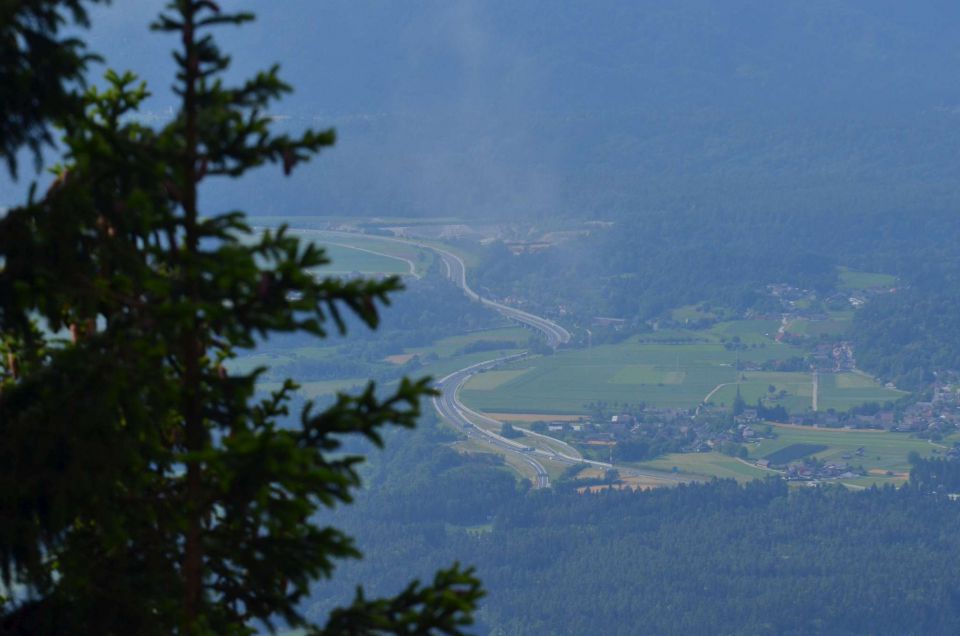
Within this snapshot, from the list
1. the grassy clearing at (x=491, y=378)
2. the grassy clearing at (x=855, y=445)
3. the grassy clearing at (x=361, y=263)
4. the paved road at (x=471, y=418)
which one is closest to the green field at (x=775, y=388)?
the grassy clearing at (x=855, y=445)

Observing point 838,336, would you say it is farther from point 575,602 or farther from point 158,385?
point 158,385

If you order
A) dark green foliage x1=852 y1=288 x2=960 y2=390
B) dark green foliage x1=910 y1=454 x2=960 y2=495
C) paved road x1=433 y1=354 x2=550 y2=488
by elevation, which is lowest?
dark green foliage x1=910 y1=454 x2=960 y2=495

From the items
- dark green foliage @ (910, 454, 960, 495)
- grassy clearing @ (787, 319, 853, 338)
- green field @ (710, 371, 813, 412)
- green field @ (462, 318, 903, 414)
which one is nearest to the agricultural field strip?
green field @ (462, 318, 903, 414)

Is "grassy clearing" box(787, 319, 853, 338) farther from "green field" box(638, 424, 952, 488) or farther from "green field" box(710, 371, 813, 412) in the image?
"green field" box(638, 424, 952, 488)

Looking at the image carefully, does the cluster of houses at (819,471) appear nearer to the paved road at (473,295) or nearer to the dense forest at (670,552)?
the dense forest at (670,552)

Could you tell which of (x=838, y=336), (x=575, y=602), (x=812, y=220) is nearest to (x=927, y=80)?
(x=812, y=220)

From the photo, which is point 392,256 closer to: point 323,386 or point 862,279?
point 323,386
